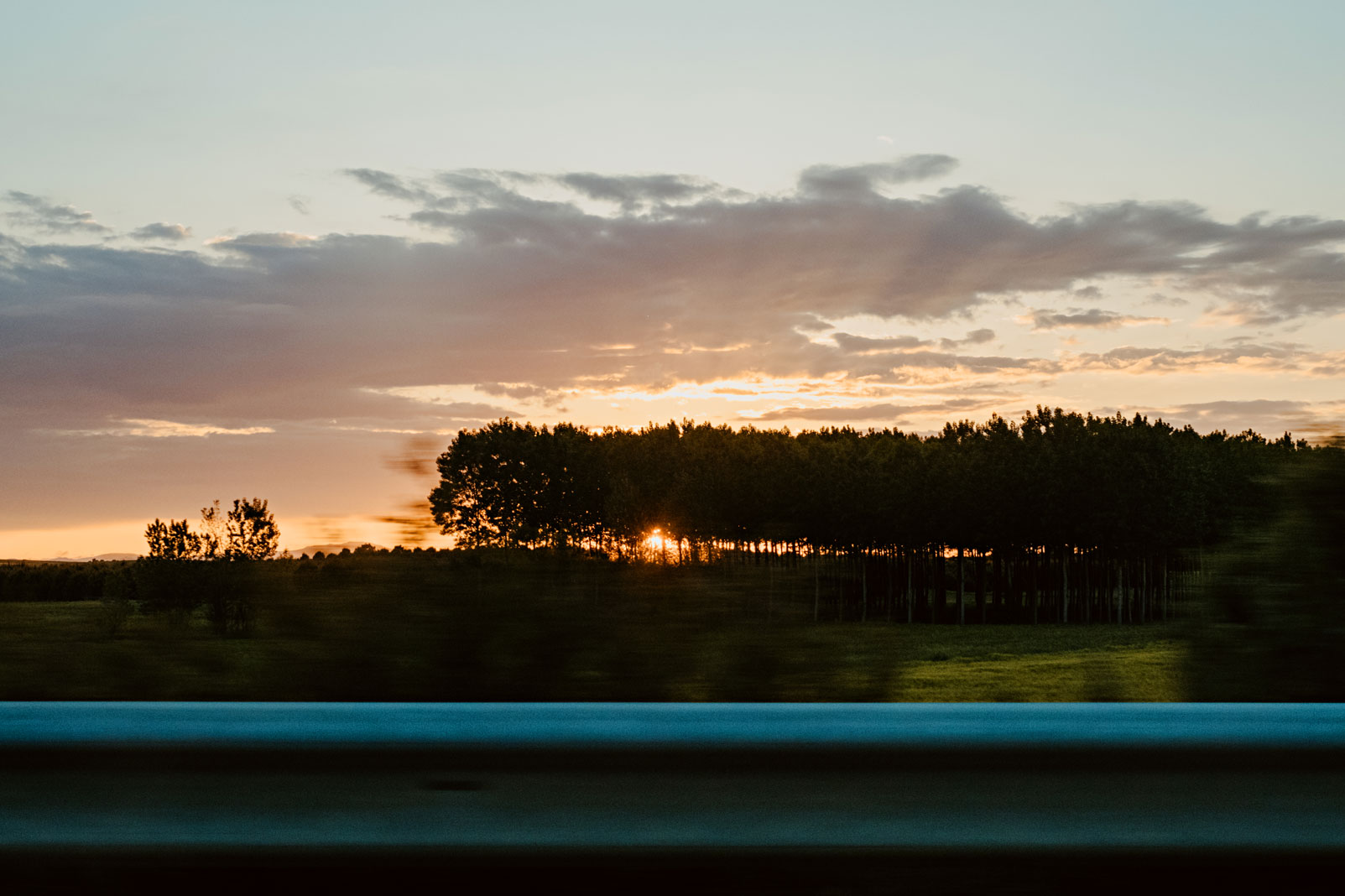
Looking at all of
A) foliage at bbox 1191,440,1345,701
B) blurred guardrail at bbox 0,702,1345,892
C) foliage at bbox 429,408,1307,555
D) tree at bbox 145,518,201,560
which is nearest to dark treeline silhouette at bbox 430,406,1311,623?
foliage at bbox 429,408,1307,555

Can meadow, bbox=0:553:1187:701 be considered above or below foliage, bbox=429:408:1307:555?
below

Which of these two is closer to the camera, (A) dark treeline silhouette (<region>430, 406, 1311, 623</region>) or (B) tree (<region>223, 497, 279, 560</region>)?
(B) tree (<region>223, 497, 279, 560</region>)

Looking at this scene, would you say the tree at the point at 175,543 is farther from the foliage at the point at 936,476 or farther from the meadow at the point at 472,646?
the foliage at the point at 936,476

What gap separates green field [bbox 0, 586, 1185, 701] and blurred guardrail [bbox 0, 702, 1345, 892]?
2333mm

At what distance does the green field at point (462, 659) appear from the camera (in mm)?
5418

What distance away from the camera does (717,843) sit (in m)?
2.97

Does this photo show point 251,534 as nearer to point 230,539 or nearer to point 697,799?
point 230,539

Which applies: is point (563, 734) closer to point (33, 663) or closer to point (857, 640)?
point (857, 640)

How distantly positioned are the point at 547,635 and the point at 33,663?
242cm

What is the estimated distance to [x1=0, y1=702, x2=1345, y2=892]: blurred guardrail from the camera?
297 centimetres

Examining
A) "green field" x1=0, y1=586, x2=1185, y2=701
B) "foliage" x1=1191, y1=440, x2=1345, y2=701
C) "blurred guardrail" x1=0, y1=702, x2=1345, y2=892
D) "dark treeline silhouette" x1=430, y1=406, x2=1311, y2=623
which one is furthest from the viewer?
"dark treeline silhouette" x1=430, y1=406, x2=1311, y2=623

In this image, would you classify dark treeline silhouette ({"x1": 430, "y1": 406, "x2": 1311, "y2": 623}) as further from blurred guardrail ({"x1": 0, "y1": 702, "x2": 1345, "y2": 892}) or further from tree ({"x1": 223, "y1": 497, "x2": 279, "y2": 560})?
blurred guardrail ({"x1": 0, "y1": 702, "x2": 1345, "y2": 892})

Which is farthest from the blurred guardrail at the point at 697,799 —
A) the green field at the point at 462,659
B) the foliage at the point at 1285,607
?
the foliage at the point at 1285,607

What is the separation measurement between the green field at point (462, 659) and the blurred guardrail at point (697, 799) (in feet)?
7.65
